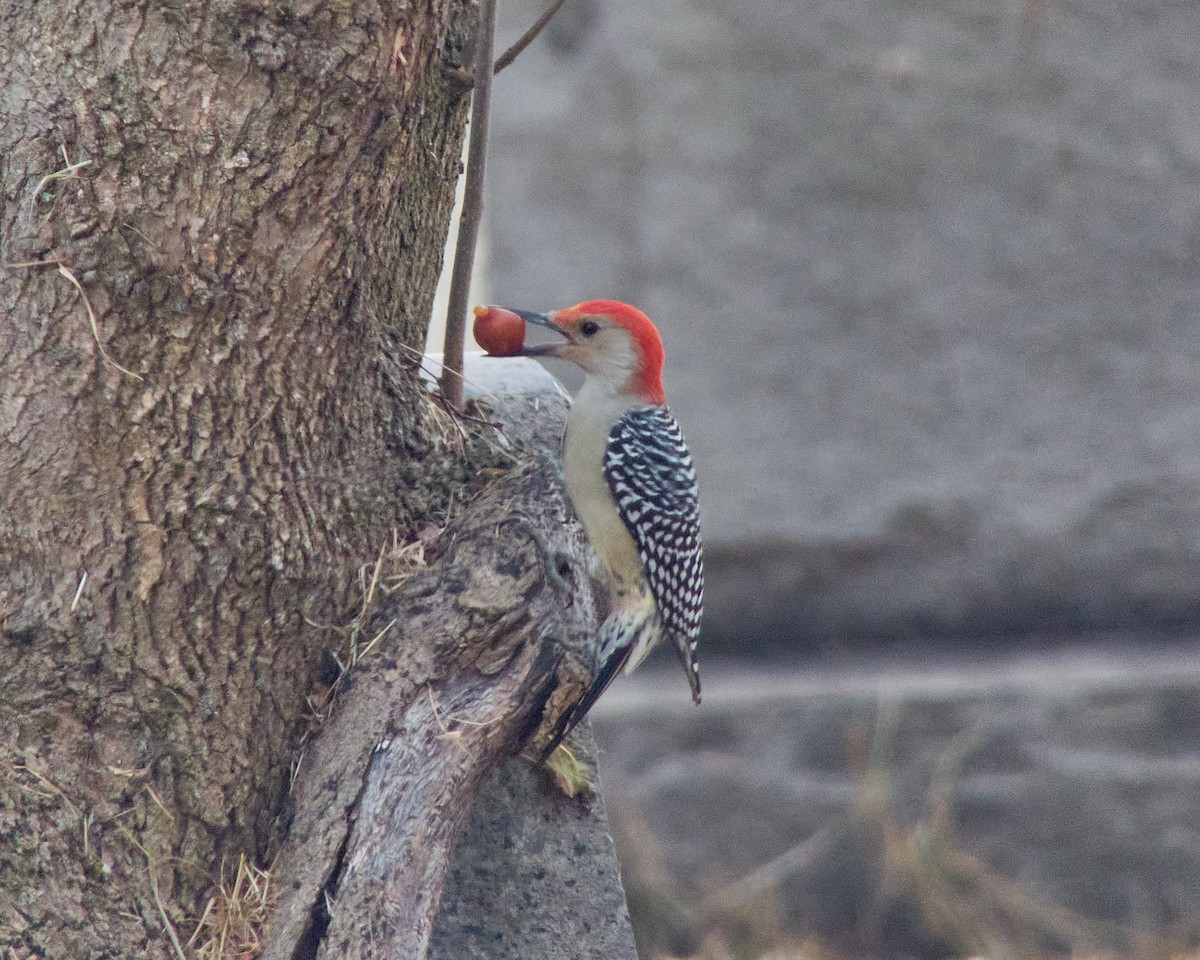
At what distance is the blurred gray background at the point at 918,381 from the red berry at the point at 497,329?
6.12ft

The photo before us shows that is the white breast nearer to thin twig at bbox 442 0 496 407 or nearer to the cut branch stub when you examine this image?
thin twig at bbox 442 0 496 407

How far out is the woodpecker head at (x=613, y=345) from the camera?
11.9 feet

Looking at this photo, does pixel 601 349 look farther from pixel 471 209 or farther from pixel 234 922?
pixel 234 922

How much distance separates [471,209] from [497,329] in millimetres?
436

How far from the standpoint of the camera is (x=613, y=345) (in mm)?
3684

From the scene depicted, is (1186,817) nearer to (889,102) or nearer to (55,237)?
(889,102)

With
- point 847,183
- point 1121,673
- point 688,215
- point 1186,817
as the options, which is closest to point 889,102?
point 847,183

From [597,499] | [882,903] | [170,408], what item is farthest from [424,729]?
[882,903]

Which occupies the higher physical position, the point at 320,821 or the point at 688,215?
the point at 688,215

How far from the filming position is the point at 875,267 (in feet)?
15.9

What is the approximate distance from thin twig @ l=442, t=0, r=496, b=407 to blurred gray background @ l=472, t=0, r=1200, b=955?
84.1 inches

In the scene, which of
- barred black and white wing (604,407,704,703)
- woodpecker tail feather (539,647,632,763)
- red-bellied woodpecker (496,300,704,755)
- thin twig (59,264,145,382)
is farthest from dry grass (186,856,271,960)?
barred black and white wing (604,407,704,703)

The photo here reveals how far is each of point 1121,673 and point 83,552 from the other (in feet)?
11.9

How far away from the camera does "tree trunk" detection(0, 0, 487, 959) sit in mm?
2191
